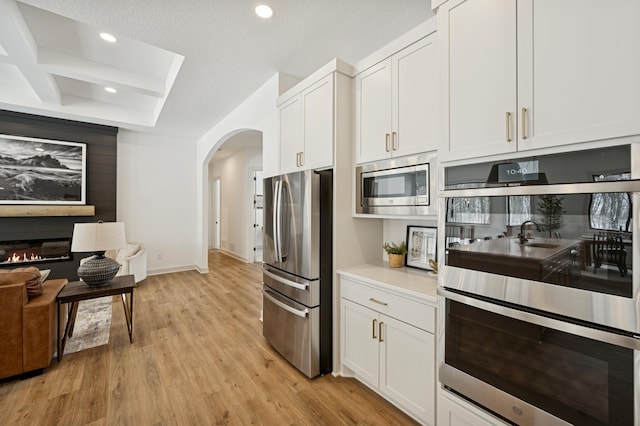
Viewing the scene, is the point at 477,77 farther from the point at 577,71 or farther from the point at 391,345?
the point at 391,345

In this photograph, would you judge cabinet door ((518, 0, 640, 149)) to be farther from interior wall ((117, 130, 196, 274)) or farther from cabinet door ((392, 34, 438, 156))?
interior wall ((117, 130, 196, 274))

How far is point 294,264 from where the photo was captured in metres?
2.40

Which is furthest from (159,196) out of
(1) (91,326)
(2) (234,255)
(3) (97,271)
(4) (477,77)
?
(4) (477,77)

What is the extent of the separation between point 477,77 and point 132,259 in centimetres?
524

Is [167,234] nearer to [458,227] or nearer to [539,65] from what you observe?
[458,227]

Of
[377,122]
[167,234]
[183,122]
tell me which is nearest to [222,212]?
[167,234]

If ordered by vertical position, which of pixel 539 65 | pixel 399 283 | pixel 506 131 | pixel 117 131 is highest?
pixel 117 131

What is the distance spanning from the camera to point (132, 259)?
4.64 metres

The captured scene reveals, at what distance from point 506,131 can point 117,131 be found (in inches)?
245

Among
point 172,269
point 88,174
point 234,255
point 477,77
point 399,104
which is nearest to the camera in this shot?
point 477,77

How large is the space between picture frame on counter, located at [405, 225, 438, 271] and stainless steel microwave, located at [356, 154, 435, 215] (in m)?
0.39

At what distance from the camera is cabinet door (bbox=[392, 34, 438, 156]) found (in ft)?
5.98

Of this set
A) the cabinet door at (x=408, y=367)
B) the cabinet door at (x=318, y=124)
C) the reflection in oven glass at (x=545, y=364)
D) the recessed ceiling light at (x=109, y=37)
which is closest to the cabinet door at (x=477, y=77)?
the reflection in oven glass at (x=545, y=364)

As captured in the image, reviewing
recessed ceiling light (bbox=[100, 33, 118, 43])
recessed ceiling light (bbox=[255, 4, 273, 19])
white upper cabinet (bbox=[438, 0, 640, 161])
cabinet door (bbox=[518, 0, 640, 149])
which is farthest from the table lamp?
cabinet door (bbox=[518, 0, 640, 149])
